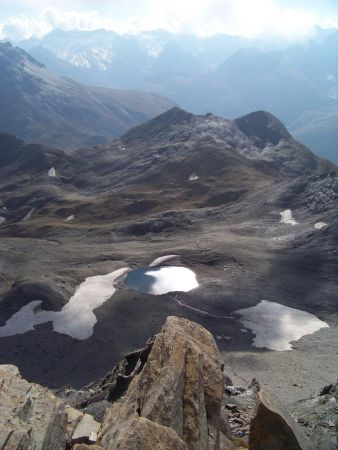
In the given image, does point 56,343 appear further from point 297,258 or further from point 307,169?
point 307,169

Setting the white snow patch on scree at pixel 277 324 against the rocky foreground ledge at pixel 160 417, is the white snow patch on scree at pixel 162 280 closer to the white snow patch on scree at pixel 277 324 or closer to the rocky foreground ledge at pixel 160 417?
the white snow patch on scree at pixel 277 324

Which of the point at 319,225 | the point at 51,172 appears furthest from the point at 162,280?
the point at 51,172

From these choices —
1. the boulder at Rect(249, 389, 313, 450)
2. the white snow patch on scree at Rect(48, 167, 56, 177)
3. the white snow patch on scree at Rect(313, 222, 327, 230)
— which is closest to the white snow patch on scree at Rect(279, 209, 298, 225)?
the white snow patch on scree at Rect(313, 222, 327, 230)

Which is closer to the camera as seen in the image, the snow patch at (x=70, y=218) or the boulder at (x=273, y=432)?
the boulder at (x=273, y=432)

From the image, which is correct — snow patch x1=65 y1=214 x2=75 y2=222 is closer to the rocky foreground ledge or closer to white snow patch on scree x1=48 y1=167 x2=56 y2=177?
white snow patch on scree x1=48 y1=167 x2=56 y2=177

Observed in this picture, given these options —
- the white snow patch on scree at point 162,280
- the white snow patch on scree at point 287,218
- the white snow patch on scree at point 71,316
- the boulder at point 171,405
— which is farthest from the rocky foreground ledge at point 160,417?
the white snow patch on scree at point 287,218
